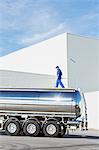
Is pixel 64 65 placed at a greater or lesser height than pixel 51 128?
greater

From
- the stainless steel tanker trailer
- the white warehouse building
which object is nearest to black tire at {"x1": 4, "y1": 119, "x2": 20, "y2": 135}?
the stainless steel tanker trailer

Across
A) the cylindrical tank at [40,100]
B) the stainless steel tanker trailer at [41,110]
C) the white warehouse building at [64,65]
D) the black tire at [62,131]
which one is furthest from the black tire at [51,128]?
the white warehouse building at [64,65]

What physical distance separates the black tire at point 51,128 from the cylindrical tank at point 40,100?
68 cm

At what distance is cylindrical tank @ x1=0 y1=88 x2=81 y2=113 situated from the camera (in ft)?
53.5

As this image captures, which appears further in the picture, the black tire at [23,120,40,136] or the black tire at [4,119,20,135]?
the black tire at [4,119,20,135]

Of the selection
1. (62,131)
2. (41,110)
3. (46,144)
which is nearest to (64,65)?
(41,110)

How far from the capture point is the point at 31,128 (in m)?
16.6

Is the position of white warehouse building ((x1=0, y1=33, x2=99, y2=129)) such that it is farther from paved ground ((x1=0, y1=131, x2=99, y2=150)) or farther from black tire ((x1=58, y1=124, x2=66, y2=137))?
paved ground ((x1=0, y1=131, x2=99, y2=150))

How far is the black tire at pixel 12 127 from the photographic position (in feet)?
55.0

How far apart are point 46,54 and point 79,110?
22550mm

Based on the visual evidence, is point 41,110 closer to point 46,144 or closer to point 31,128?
point 31,128

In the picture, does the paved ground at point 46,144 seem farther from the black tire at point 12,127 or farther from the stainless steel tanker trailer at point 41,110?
the black tire at point 12,127

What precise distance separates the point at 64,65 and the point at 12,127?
19.8 m

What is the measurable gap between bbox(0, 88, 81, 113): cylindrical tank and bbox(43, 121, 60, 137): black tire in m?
0.68
